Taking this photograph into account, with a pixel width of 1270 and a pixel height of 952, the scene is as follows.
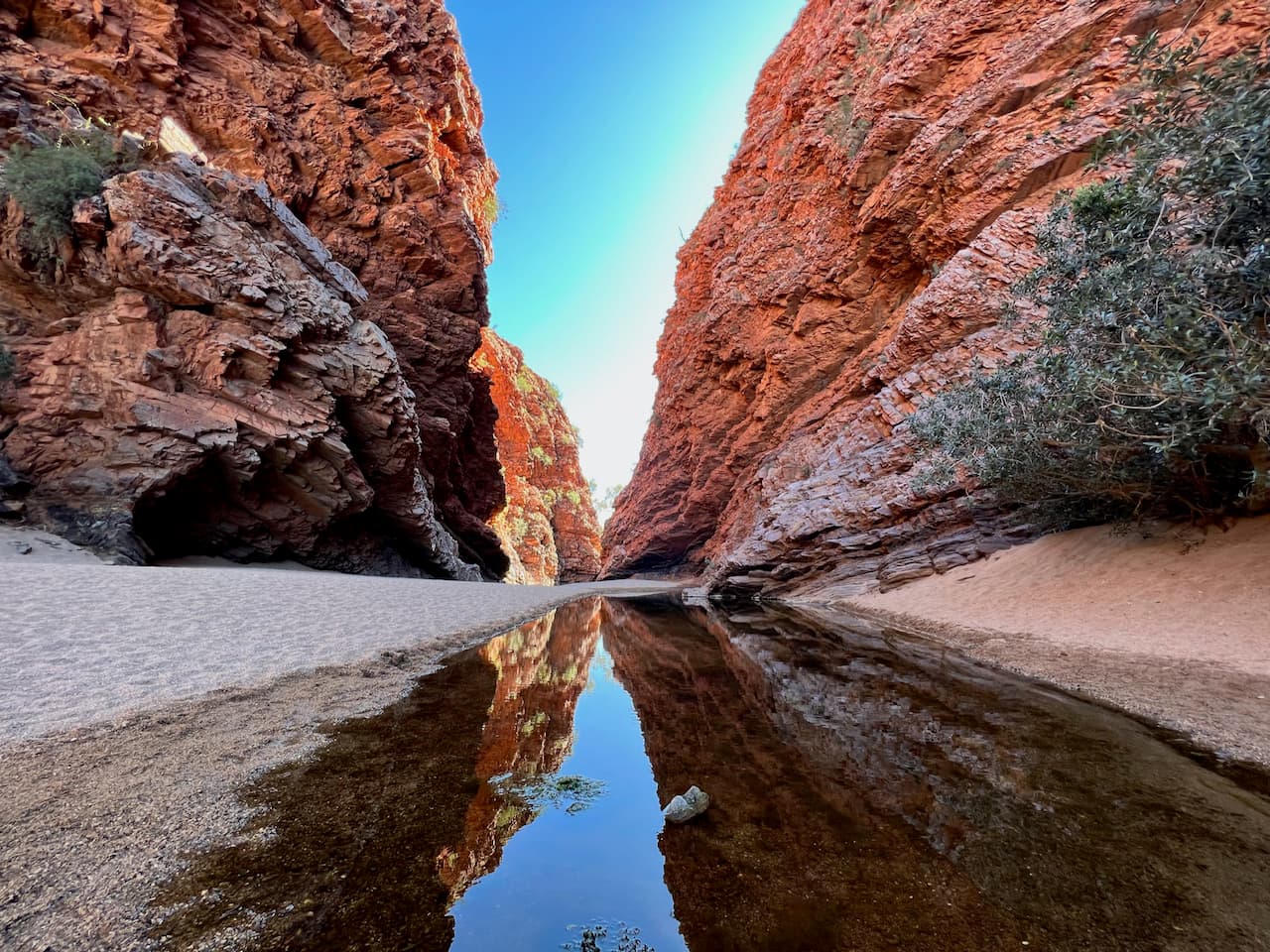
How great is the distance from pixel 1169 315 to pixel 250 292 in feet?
68.5

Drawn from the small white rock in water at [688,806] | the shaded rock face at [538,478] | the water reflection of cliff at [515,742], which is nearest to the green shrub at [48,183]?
the water reflection of cliff at [515,742]

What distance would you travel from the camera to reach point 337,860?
243cm

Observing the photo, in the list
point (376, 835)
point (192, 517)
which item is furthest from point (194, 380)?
point (376, 835)

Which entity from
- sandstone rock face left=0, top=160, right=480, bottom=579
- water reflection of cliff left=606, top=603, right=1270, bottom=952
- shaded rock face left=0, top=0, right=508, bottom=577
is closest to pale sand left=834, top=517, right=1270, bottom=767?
water reflection of cliff left=606, top=603, right=1270, bottom=952

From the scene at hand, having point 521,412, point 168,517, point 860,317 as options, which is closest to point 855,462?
point 860,317

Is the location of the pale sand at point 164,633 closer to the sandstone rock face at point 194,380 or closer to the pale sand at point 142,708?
the pale sand at point 142,708

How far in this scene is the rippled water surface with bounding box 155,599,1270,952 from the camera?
2055 mm

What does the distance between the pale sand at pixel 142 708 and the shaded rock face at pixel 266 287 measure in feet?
22.8

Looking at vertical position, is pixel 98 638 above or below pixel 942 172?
below

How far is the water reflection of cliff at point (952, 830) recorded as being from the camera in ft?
6.76

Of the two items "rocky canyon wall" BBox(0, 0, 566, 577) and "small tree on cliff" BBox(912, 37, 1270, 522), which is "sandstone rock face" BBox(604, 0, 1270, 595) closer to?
"small tree on cliff" BBox(912, 37, 1270, 522)

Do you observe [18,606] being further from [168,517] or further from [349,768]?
[168,517]

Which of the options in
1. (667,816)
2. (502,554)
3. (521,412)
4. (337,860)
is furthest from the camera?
(521,412)

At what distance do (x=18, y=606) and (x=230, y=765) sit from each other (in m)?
5.59
